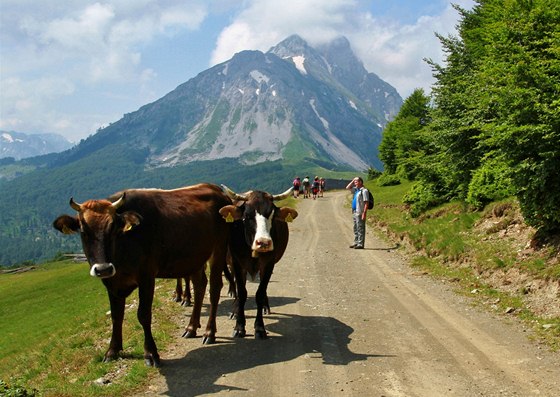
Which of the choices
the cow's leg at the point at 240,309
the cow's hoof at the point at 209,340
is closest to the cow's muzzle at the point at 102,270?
the cow's hoof at the point at 209,340

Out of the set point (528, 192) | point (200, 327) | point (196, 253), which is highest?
point (528, 192)

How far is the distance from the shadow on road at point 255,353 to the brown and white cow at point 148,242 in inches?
19.6

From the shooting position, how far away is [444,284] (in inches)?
585

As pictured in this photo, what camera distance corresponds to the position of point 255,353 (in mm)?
9188

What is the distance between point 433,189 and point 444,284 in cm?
1446

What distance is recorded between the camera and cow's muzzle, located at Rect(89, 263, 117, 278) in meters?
7.53

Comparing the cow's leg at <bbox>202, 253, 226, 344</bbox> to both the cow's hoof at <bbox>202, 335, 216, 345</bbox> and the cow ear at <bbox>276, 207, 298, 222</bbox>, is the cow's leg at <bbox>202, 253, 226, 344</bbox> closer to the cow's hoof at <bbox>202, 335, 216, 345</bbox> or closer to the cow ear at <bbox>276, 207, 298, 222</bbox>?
the cow's hoof at <bbox>202, 335, 216, 345</bbox>

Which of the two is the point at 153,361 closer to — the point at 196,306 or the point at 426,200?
the point at 196,306

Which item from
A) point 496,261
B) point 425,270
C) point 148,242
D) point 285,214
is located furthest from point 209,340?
point 425,270

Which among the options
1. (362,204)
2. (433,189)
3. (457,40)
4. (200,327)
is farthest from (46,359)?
(457,40)

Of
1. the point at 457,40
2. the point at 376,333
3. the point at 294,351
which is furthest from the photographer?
the point at 457,40

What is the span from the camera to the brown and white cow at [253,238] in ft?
31.7

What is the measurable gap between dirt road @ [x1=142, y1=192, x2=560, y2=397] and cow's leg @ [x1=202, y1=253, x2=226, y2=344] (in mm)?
208

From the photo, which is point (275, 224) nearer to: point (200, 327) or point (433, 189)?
point (200, 327)
